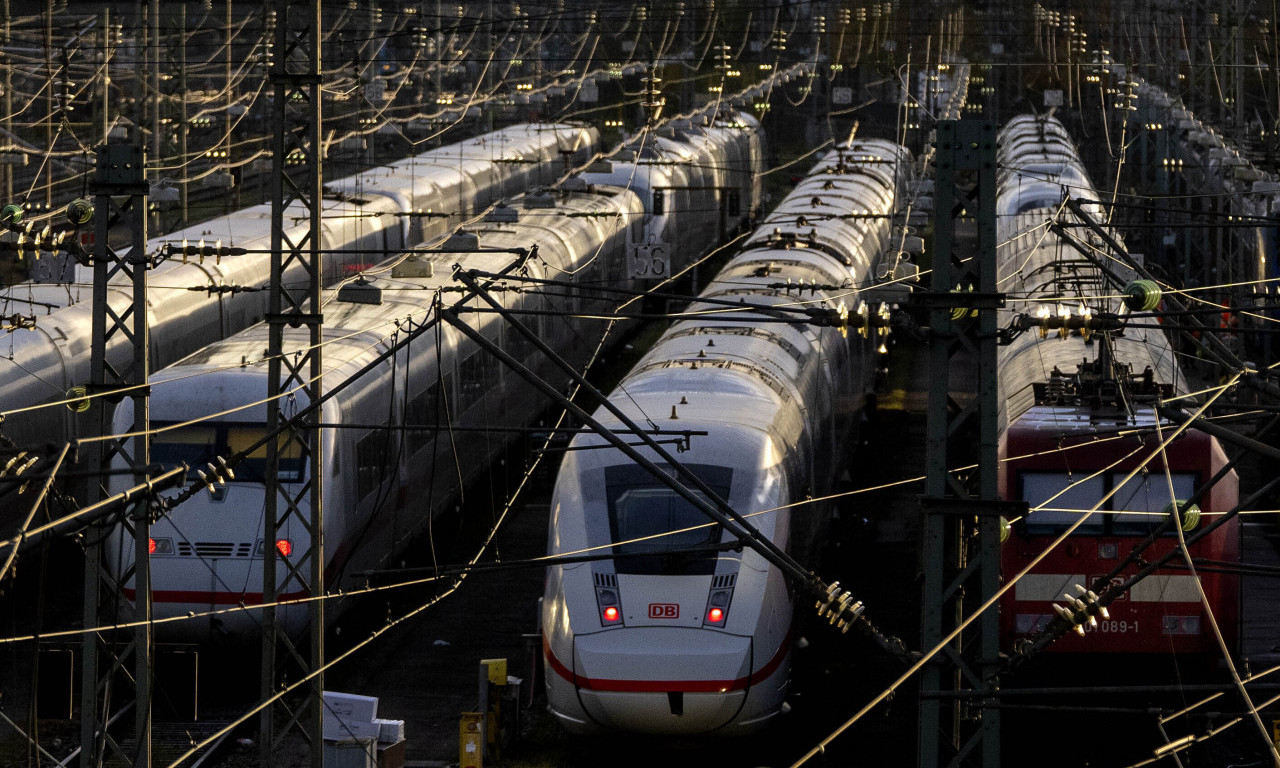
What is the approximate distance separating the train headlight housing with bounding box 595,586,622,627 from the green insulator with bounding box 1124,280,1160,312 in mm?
4885

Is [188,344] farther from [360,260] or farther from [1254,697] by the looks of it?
[1254,697]

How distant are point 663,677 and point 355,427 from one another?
3.03 metres

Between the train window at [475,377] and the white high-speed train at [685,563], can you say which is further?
the train window at [475,377]

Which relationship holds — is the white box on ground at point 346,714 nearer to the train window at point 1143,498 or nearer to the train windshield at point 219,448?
the train windshield at point 219,448

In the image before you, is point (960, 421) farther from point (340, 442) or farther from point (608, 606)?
point (340, 442)

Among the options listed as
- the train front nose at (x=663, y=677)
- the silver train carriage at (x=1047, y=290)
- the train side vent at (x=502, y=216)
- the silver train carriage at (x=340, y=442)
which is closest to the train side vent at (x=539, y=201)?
the train side vent at (x=502, y=216)

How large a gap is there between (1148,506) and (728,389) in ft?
13.3

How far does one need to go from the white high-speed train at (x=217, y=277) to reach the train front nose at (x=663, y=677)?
11.6 feet

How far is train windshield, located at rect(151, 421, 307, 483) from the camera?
58.6 feet

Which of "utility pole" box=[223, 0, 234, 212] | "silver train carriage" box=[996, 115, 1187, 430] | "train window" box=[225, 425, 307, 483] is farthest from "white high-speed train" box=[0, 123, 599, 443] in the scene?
"silver train carriage" box=[996, 115, 1187, 430]

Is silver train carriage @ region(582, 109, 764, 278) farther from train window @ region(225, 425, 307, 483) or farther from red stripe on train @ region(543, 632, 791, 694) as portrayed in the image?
red stripe on train @ region(543, 632, 791, 694)

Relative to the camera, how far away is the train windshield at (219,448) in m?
17.9

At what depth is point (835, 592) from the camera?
11180 millimetres

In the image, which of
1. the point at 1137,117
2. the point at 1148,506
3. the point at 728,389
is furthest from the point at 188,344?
the point at 1137,117
